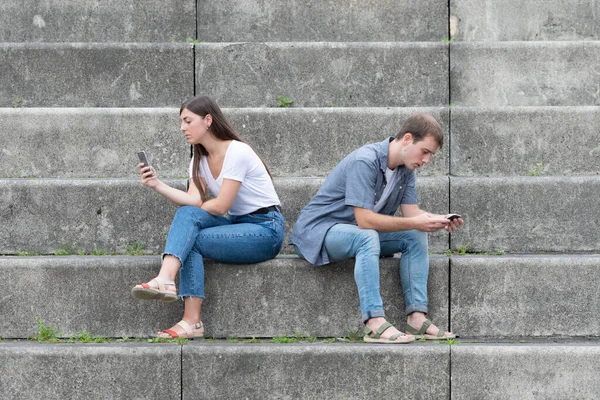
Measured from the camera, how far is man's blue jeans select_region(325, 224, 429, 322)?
461cm

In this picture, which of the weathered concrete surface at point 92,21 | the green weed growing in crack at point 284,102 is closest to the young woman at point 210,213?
the green weed growing in crack at point 284,102

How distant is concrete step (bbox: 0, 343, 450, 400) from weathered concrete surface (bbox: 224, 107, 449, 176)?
1.57 meters

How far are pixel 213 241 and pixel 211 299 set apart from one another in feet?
0.99

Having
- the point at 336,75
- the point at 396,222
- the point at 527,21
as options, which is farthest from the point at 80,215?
the point at 527,21

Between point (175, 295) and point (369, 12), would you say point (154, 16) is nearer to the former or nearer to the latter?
point (369, 12)

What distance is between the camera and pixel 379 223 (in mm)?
4699

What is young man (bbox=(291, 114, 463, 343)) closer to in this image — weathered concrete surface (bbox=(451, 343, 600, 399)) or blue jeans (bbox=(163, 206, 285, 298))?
blue jeans (bbox=(163, 206, 285, 298))

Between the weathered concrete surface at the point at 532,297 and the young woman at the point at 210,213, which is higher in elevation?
the young woman at the point at 210,213

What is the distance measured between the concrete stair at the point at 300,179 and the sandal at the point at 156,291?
0.25 metres

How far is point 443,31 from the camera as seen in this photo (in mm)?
6707

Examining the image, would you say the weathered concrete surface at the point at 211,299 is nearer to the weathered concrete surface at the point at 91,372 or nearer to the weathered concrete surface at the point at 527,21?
the weathered concrete surface at the point at 91,372

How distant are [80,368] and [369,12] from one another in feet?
11.1

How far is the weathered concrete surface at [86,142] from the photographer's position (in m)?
5.71

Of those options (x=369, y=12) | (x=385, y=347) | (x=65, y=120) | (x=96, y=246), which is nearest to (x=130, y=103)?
(x=65, y=120)
